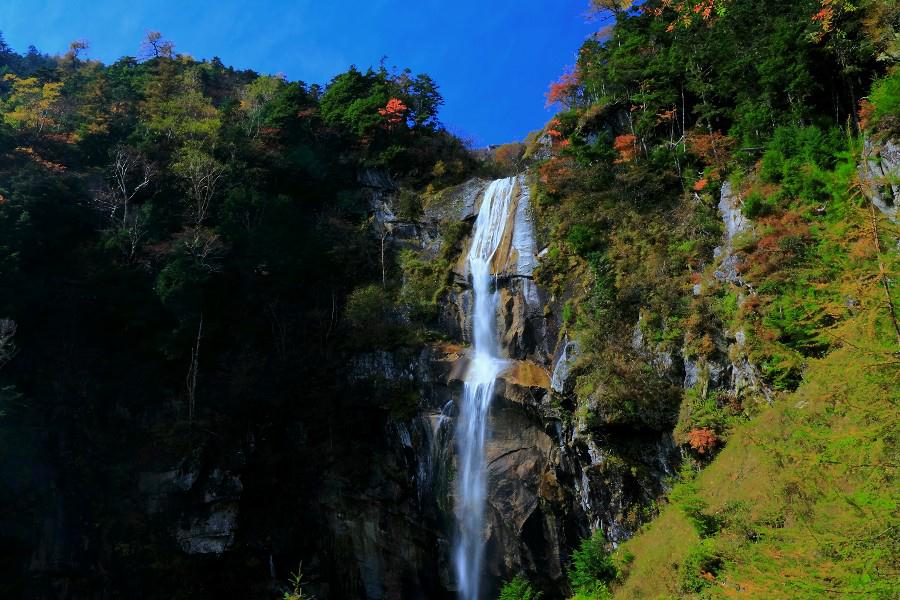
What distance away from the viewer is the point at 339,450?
72.6ft

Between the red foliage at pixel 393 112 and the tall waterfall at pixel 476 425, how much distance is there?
1249 cm

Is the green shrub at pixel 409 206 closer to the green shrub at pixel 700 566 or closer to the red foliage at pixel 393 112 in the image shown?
the red foliage at pixel 393 112

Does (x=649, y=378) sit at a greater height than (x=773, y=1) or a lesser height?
lesser

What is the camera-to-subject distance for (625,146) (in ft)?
73.6

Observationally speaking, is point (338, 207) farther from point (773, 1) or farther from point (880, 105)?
point (880, 105)

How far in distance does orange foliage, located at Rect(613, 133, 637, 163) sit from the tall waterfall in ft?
19.2

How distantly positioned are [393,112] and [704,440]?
82.2 feet

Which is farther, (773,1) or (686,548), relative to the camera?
(773,1)

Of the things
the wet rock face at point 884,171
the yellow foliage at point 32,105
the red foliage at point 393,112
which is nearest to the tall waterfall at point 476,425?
the wet rock face at point 884,171

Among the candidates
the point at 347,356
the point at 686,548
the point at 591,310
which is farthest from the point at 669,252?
the point at 347,356

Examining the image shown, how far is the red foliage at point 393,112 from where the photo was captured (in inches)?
1248

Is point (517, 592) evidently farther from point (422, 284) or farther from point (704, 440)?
point (422, 284)

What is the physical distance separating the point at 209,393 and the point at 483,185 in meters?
15.5

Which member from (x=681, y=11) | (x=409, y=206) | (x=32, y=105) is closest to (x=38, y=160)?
(x=32, y=105)
